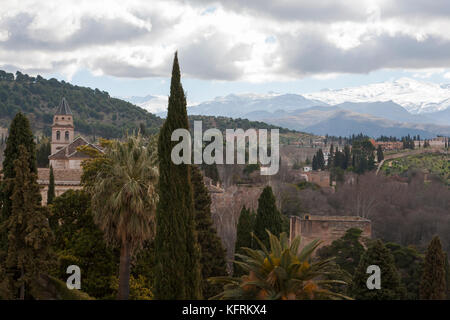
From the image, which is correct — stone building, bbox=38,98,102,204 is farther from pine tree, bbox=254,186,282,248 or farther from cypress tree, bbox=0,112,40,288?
pine tree, bbox=254,186,282,248

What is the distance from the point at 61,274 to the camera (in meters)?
16.3

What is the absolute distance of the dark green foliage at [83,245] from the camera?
53.9ft

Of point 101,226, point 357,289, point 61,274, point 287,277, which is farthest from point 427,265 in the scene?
point 61,274

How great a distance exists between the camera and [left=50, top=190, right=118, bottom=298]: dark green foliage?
16.4 m

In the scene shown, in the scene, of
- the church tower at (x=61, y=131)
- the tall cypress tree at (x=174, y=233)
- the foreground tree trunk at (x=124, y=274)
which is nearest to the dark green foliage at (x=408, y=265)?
the foreground tree trunk at (x=124, y=274)

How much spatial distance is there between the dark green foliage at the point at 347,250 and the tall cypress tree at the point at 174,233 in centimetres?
1892

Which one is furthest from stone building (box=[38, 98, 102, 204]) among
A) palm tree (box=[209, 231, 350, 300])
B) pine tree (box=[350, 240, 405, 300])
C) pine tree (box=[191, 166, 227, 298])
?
pine tree (box=[350, 240, 405, 300])

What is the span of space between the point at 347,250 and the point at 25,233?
21.2 metres

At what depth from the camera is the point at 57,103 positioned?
509ft

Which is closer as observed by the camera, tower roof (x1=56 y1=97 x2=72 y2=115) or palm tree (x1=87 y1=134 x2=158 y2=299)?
palm tree (x1=87 y1=134 x2=158 y2=299)

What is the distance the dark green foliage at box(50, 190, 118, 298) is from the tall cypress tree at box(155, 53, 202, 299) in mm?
5058
